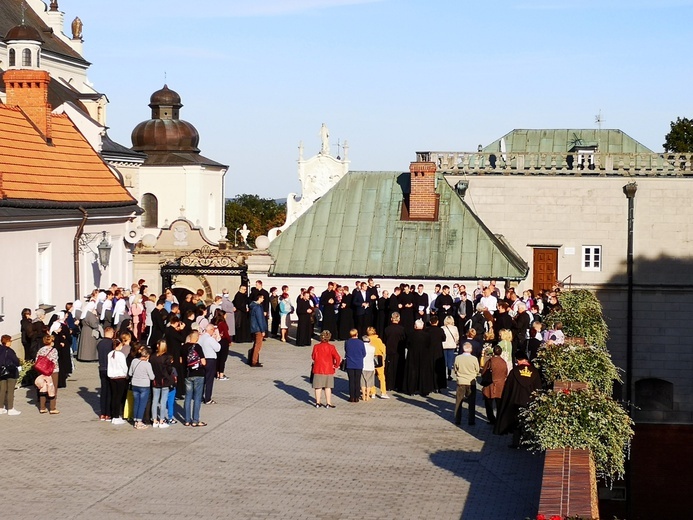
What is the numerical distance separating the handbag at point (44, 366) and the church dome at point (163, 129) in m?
71.5

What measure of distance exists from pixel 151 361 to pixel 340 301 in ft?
40.2

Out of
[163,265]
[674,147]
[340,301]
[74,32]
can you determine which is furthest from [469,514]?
[74,32]

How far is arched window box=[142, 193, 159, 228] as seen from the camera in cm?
9000

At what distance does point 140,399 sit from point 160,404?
15.7 inches

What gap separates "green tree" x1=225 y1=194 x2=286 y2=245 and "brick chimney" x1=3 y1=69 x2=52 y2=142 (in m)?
76.7

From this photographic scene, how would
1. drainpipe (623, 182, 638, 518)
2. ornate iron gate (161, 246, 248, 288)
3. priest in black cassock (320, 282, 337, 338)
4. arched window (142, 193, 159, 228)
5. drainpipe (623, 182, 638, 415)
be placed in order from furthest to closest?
arched window (142, 193, 159, 228)
drainpipe (623, 182, 638, 415)
drainpipe (623, 182, 638, 518)
ornate iron gate (161, 246, 248, 288)
priest in black cassock (320, 282, 337, 338)

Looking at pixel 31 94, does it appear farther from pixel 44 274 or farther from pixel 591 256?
pixel 591 256

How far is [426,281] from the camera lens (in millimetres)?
38781

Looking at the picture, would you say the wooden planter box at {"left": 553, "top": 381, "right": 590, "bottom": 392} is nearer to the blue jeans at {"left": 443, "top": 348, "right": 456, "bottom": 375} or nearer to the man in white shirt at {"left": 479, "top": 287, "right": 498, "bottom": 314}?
the blue jeans at {"left": 443, "top": 348, "right": 456, "bottom": 375}

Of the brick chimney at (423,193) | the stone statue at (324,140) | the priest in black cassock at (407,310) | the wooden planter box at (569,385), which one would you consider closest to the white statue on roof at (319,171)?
the stone statue at (324,140)

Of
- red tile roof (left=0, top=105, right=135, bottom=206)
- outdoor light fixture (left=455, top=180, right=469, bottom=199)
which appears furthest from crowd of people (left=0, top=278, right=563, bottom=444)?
outdoor light fixture (left=455, top=180, right=469, bottom=199)

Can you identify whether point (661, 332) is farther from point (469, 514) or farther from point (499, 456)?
point (469, 514)

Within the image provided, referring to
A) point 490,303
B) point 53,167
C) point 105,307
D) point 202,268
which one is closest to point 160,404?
point 105,307

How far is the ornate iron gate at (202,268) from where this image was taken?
35344 mm
